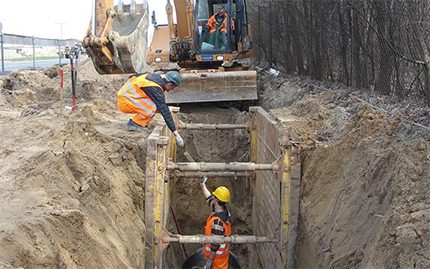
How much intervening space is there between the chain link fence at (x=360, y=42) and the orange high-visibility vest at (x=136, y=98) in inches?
135

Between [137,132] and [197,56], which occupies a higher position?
[197,56]

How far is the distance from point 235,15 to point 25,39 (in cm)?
1104

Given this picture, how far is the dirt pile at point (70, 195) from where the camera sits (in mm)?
4183

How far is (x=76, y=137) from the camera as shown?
748 cm

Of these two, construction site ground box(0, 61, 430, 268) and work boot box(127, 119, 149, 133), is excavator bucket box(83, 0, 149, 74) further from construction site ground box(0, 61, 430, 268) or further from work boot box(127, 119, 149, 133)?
work boot box(127, 119, 149, 133)

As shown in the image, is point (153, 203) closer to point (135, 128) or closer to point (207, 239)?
point (207, 239)

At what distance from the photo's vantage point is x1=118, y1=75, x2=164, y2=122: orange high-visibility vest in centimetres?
827

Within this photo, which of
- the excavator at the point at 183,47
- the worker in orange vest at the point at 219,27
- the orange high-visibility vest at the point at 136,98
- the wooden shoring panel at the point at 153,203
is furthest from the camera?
the worker in orange vest at the point at 219,27

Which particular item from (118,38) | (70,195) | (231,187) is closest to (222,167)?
(118,38)

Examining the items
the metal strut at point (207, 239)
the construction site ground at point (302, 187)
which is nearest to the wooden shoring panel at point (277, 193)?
the construction site ground at point (302, 187)

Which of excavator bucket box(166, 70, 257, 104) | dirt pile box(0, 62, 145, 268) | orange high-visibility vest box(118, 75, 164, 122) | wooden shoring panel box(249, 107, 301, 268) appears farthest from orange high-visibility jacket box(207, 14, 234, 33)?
orange high-visibility vest box(118, 75, 164, 122)

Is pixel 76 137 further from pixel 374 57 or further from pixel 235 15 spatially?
pixel 235 15

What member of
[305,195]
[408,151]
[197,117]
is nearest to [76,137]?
[305,195]

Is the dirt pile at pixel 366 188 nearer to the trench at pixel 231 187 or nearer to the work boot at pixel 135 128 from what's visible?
the trench at pixel 231 187
